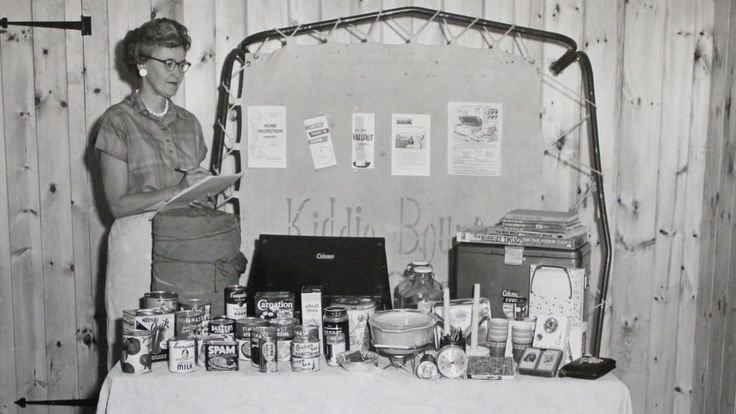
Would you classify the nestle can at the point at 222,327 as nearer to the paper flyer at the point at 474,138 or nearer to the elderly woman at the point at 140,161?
the elderly woman at the point at 140,161

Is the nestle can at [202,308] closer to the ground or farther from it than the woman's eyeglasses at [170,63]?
closer to the ground

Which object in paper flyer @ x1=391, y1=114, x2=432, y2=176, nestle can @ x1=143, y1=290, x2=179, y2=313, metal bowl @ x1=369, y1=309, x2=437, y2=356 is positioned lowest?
metal bowl @ x1=369, y1=309, x2=437, y2=356

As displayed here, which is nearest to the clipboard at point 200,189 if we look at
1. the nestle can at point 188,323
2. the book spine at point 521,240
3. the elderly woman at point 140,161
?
the elderly woman at point 140,161

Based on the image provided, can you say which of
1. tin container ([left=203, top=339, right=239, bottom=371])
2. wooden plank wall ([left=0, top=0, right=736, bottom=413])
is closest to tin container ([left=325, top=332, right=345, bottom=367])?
tin container ([left=203, top=339, right=239, bottom=371])

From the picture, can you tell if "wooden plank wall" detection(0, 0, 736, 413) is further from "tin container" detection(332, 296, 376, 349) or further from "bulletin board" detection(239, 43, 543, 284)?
"tin container" detection(332, 296, 376, 349)

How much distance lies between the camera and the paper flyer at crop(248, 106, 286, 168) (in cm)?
264

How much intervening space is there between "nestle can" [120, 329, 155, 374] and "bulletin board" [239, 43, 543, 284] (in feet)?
3.35

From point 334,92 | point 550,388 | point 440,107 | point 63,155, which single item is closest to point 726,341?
point 550,388

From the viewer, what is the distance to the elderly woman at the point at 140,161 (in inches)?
88.5

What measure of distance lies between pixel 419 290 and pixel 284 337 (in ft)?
2.06

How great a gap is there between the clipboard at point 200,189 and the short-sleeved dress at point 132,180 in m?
0.08

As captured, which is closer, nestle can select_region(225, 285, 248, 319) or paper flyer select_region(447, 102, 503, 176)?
nestle can select_region(225, 285, 248, 319)

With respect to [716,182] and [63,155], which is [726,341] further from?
[63,155]

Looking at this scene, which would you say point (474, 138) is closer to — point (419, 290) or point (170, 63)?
point (419, 290)
